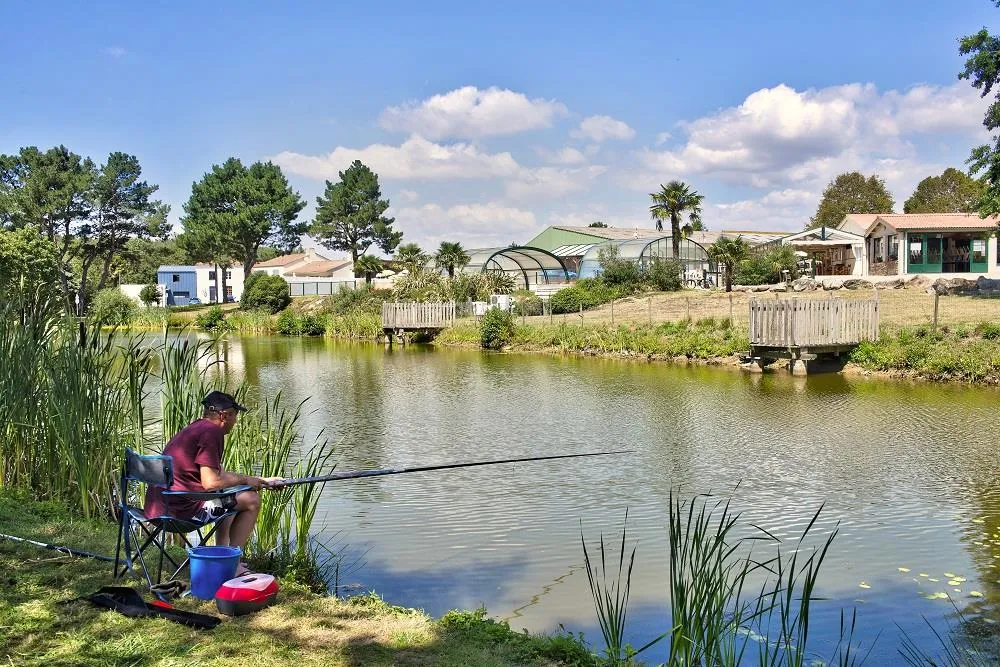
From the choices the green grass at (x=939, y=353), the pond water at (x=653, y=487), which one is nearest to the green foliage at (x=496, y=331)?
the pond water at (x=653, y=487)

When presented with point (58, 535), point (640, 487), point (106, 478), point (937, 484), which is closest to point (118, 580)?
point (58, 535)

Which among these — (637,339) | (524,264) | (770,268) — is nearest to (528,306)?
(637,339)

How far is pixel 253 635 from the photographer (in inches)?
172

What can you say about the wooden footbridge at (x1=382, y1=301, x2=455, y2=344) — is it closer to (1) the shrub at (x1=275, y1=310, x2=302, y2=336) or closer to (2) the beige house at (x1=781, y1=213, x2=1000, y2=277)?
(1) the shrub at (x1=275, y1=310, x2=302, y2=336)

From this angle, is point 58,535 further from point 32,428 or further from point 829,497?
point 829,497

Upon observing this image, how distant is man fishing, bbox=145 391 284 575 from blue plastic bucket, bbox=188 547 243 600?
0.16 m

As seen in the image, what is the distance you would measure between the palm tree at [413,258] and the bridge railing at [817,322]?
23.1 m

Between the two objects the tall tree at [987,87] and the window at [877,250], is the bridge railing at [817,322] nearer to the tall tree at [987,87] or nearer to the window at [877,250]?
the tall tree at [987,87]

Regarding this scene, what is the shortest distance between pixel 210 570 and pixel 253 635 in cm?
66

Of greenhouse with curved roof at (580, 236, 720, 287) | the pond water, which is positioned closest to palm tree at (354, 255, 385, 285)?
greenhouse with curved roof at (580, 236, 720, 287)

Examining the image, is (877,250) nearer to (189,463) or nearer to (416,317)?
(416,317)

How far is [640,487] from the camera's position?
9945mm

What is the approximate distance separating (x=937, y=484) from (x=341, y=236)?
204 ft

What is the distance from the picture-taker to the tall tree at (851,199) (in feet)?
223
